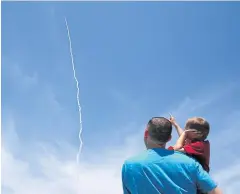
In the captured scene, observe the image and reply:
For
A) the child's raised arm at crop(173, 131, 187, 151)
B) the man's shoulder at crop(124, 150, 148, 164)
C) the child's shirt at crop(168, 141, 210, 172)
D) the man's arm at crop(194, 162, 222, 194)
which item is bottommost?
the man's arm at crop(194, 162, 222, 194)

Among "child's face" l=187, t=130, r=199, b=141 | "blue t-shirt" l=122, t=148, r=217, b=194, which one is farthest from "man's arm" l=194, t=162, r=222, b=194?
"child's face" l=187, t=130, r=199, b=141

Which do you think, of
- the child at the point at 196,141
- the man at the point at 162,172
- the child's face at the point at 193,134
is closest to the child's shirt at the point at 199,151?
the child at the point at 196,141

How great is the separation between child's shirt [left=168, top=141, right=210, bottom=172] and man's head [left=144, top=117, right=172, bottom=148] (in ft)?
4.12

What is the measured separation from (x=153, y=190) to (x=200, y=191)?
2.45ft

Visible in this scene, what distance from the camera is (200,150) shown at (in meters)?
7.20

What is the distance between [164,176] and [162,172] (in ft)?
0.21

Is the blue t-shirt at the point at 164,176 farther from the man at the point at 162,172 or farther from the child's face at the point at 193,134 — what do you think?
the child's face at the point at 193,134

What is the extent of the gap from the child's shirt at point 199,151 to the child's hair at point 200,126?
0.13m

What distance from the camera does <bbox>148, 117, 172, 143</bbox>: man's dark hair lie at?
5918 millimetres

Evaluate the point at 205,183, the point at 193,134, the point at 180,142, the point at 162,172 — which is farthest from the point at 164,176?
the point at 193,134

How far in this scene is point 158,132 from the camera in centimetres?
595

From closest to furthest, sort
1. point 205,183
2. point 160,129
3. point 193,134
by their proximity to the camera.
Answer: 1. point 205,183
2. point 160,129
3. point 193,134

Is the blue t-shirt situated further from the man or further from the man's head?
the man's head

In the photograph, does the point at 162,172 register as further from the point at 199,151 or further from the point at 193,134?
the point at 193,134
